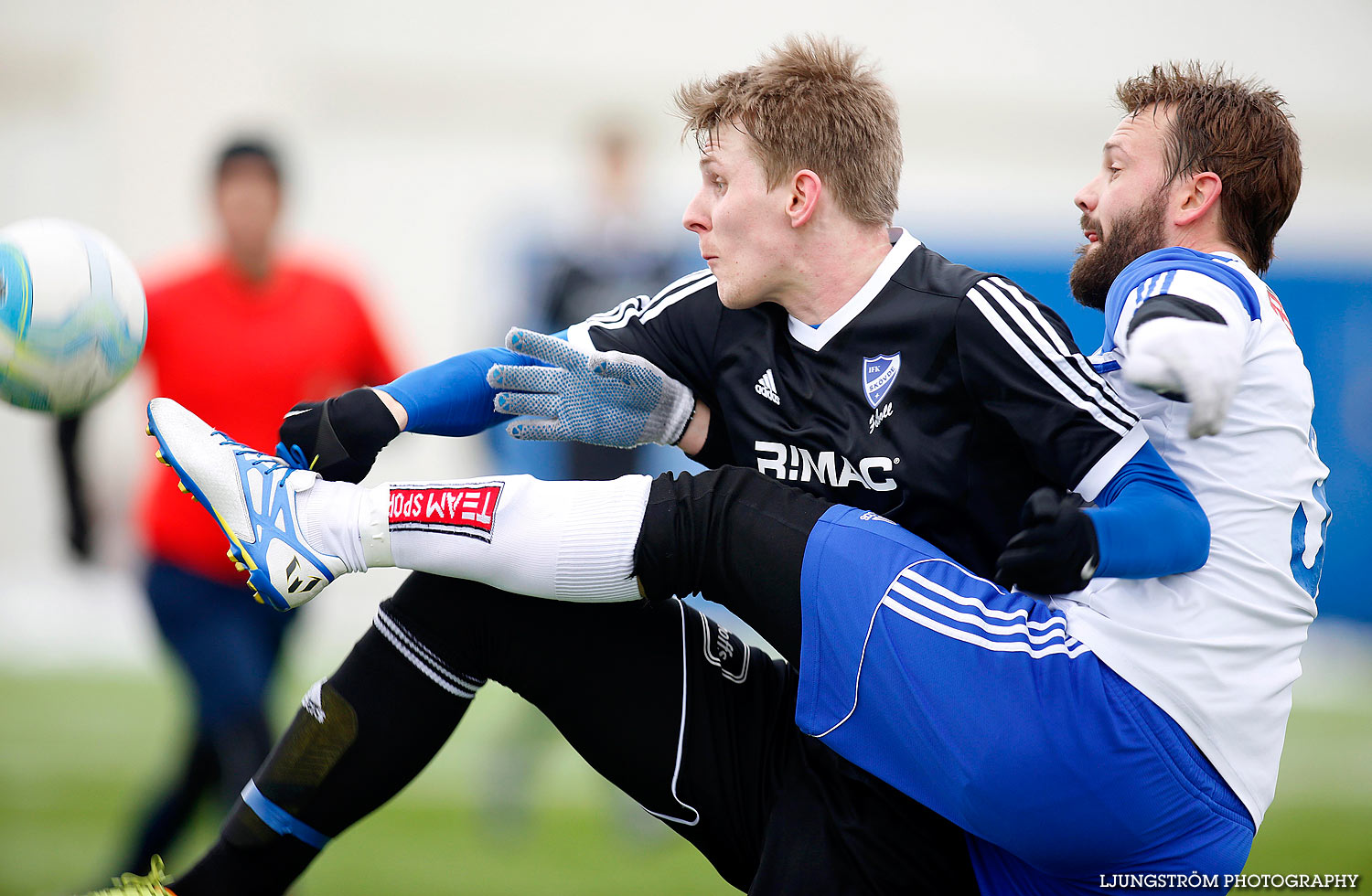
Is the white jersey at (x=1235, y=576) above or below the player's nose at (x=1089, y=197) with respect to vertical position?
below

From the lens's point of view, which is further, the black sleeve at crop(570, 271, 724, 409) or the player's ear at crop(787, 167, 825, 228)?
the black sleeve at crop(570, 271, 724, 409)

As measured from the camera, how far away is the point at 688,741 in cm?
207

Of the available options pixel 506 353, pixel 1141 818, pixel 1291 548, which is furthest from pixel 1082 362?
pixel 506 353

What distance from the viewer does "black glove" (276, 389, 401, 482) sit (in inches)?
82.1

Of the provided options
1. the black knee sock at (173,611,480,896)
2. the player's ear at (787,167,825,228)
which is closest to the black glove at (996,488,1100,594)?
the player's ear at (787,167,825,228)

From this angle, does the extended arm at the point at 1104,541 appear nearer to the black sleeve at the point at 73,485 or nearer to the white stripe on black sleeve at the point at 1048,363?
the white stripe on black sleeve at the point at 1048,363

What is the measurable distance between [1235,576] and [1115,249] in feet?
2.46

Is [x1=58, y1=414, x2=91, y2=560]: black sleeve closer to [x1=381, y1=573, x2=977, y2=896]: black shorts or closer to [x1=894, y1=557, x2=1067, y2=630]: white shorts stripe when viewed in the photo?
[x1=381, y1=573, x2=977, y2=896]: black shorts

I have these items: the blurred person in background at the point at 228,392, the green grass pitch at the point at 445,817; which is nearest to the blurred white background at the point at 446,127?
the green grass pitch at the point at 445,817

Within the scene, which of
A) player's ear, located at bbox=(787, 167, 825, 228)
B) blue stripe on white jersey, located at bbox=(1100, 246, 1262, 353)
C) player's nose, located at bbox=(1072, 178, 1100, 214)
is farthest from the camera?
player's nose, located at bbox=(1072, 178, 1100, 214)

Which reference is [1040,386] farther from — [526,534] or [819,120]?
[526,534]

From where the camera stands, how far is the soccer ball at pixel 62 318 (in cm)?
212

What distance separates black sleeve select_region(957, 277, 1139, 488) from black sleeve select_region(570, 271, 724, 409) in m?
0.57

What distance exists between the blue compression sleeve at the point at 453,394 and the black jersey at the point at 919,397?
194mm
